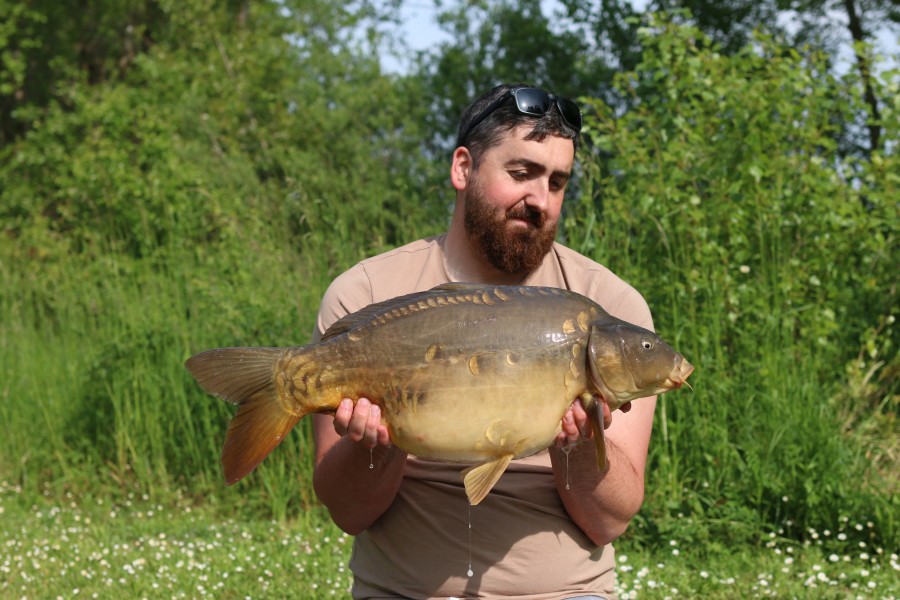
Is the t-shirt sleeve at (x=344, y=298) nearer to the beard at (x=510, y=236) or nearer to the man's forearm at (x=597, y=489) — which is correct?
the beard at (x=510, y=236)

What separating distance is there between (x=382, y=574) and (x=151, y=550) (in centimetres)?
272

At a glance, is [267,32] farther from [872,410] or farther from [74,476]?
[872,410]

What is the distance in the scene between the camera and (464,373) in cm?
227

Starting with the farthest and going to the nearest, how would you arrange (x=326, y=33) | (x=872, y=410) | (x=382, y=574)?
1. (x=326, y=33)
2. (x=872, y=410)
3. (x=382, y=574)

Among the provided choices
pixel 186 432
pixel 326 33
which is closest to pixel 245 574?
pixel 186 432

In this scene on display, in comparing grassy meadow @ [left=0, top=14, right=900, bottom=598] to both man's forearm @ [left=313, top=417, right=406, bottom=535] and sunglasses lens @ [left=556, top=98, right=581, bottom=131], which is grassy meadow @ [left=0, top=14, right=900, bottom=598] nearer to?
man's forearm @ [left=313, top=417, right=406, bottom=535]

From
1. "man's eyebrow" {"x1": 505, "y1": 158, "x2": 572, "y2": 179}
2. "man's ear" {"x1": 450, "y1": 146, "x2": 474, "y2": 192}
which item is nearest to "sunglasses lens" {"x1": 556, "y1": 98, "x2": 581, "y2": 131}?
"man's eyebrow" {"x1": 505, "y1": 158, "x2": 572, "y2": 179}

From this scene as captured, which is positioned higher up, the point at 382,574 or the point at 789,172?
the point at 789,172

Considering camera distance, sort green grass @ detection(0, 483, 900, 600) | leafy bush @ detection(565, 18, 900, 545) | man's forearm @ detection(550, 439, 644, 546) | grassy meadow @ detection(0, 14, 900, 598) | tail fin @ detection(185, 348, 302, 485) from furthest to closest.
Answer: leafy bush @ detection(565, 18, 900, 545) → grassy meadow @ detection(0, 14, 900, 598) → green grass @ detection(0, 483, 900, 600) → man's forearm @ detection(550, 439, 644, 546) → tail fin @ detection(185, 348, 302, 485)

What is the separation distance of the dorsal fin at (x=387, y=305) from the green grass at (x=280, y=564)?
7.22 ft

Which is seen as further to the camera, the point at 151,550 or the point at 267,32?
the point at 267,32

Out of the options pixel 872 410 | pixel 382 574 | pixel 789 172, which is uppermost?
pixel 789 172

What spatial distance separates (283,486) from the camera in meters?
5.69

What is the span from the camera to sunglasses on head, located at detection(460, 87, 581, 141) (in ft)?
9.47
